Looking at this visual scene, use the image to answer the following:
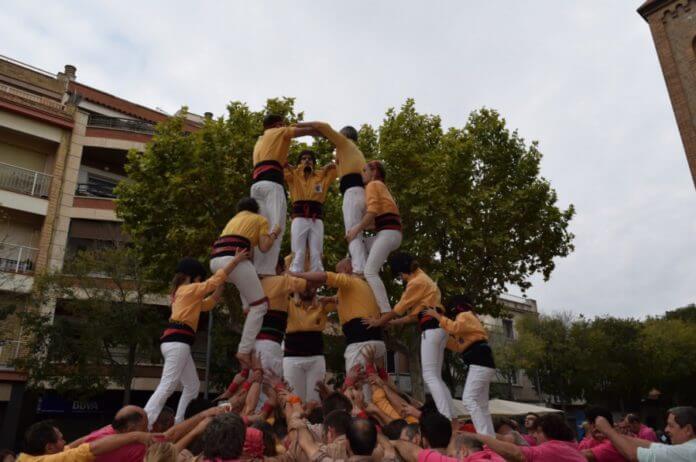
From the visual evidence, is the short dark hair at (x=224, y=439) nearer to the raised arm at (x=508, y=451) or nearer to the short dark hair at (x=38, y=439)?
the short dark hair at (x=38, y=439)

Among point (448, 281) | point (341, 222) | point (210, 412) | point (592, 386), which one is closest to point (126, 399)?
point (341, 222)

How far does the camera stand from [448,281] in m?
19.2

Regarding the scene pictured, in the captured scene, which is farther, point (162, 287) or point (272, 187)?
point (162, 287)

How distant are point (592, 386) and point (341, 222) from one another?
3163cm

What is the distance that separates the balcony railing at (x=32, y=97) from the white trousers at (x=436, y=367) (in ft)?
87.6

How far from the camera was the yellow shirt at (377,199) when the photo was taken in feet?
28.8

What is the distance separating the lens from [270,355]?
799 cm

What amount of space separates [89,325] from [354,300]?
57.6 feet

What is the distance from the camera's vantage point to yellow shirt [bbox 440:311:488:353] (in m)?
7.82

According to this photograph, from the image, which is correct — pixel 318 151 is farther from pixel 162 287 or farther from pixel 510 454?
pixel 510 454

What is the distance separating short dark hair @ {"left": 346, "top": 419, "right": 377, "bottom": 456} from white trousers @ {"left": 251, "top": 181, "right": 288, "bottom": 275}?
16.6 feet

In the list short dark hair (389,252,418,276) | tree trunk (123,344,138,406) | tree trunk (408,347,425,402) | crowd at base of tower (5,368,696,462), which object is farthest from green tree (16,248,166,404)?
crowd at base of tower (5,368,696,462)

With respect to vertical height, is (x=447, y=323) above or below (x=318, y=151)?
below

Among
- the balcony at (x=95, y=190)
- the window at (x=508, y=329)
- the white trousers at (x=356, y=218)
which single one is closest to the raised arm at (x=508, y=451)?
the white trousers at (x=356, y=218)
